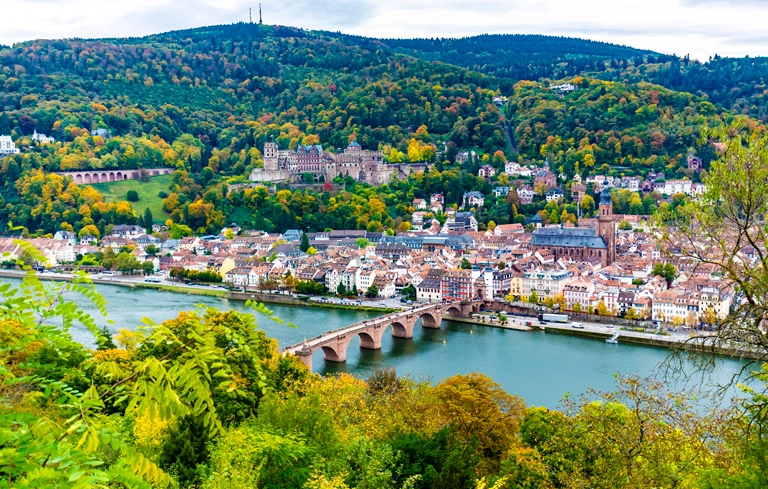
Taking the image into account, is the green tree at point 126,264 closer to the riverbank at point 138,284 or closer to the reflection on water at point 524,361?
the riverbank at point 138,284

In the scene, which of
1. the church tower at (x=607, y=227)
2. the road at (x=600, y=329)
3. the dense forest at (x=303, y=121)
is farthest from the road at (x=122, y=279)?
the church tower at (x=607, y=227)

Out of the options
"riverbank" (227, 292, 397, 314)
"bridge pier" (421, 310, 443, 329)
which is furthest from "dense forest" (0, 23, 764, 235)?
"bridge pier" (421, 310, 443, 329)

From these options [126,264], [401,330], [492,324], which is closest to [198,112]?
[126,264]

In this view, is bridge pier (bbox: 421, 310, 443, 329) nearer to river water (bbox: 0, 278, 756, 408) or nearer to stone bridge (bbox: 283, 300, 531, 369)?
stone bridge (bbox: 283, 300, 531, 369)

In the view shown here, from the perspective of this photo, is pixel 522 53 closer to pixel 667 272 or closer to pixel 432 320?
pixel 667 272

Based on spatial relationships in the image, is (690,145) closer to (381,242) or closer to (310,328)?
(381,242)

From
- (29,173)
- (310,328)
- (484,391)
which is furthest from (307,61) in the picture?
(484,391)

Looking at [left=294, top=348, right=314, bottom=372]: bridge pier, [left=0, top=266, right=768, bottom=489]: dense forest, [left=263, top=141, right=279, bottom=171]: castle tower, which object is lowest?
[left=294, top=348, right=314, bottom=372]: bridge pier
